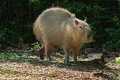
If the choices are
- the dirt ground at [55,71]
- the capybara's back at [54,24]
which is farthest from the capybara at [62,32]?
the dirt ground at [55,71]

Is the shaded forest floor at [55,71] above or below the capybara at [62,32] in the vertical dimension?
below

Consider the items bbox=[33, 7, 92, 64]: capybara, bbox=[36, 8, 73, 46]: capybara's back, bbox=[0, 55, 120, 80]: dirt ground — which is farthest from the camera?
bbox=[36, 8, 73, 46]: capybara's back

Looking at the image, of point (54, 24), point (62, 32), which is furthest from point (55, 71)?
point (54, 24)

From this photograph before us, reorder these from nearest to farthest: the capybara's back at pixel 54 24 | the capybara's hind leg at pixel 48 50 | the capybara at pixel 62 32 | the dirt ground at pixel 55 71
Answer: the dirt ground at pixel 55 71, the capybara at pixel 62 32, the capybara's back at pixel 54 24, the capybara's hind leg at pixel 48 50

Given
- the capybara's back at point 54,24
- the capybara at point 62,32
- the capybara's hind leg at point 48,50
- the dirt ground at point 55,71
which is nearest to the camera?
the dirt ground at point 55,71

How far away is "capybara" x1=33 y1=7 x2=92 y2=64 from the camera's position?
1019cm

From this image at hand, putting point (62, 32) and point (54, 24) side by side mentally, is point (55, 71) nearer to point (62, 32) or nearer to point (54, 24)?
point (62, 32)

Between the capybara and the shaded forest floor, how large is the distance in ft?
1.36

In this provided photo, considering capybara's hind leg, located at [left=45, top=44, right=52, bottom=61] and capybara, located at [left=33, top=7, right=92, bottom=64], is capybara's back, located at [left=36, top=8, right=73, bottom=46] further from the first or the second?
capybara's hind leg, located at [left=45, top=44, right=52, bottom=61]

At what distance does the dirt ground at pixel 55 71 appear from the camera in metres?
8.05

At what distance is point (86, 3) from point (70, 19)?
4.43 metres

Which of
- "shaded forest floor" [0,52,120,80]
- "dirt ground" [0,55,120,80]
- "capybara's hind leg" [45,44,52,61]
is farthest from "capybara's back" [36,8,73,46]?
"dirt ground" [0,55,120,80]

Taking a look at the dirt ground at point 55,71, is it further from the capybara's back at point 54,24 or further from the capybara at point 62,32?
the capybara's back at point 54,24

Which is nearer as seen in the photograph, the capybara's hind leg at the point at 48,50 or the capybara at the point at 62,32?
the capybara at the point at 62,32
